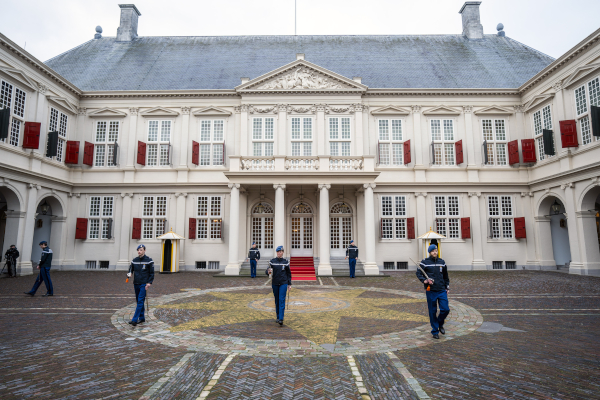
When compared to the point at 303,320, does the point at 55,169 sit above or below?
above

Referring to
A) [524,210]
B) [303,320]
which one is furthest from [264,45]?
[303,320]

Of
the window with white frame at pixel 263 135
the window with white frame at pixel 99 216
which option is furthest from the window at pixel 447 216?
the window with white frame at pixel 99 216

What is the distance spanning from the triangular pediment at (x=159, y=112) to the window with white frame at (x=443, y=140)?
16.4 meters

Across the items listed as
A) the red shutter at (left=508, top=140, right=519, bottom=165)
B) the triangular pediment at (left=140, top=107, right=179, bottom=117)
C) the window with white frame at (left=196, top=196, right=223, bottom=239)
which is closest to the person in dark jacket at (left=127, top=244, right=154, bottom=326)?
the window with white frame at (left=196, top=196, right=223, bottom=239)

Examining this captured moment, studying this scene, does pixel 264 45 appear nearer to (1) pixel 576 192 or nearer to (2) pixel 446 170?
(2) pixel 446 170

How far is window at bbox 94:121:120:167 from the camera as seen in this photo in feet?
70.3

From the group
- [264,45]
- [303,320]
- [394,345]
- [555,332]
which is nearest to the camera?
[394,345]

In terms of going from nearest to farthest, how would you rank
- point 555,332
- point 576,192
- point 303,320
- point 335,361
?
1. point 335,361
2. point 555,332
3. point 303,320
4. point 576,192

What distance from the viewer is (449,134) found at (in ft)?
70.3

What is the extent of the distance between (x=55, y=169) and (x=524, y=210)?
2811 cm

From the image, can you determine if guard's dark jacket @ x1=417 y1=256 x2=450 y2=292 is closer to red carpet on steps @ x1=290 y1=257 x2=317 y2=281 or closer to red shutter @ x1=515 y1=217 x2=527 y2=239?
red carpet on steps @ x1=290 y1=257 x2=317 y2=281

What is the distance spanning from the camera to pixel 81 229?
2052cm

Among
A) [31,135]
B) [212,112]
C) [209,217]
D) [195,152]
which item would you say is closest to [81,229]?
[31,135]

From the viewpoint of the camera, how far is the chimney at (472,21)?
27.3m
